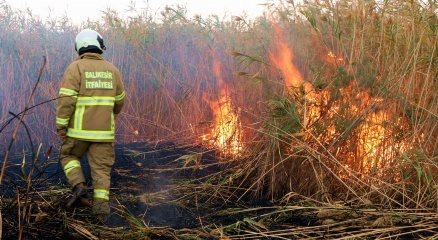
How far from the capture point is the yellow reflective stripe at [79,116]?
4039 millimetres

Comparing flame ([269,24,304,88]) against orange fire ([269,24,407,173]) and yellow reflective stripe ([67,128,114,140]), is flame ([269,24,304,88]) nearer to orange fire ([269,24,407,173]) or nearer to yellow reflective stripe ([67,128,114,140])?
orange fire ([269,24,407,173])

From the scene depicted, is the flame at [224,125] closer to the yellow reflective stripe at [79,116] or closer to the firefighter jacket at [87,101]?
the firefighter jacket at [87,101]

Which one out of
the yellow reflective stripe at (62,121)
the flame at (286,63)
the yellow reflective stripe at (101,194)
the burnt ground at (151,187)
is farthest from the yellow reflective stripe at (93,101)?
the flame at (286,63)

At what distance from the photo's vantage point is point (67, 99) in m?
3.95

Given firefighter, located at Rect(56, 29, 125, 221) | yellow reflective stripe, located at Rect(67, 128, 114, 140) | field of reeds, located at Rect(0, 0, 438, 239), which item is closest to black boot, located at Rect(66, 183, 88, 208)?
firefighter, located at Rect(56, 29, 125, 221)

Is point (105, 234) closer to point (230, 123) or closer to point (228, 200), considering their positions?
point (228, 200)

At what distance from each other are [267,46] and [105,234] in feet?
8.95

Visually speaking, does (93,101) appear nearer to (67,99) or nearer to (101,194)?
(67,99)

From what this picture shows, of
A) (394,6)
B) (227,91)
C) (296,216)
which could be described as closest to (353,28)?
(394,6)

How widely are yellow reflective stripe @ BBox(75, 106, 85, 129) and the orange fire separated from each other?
1.79 m

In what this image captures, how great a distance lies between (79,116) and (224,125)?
Answer: 215cm

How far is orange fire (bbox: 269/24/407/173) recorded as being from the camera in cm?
386

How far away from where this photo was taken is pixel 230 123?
222 inches

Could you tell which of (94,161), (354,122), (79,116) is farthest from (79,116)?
(354,122)
